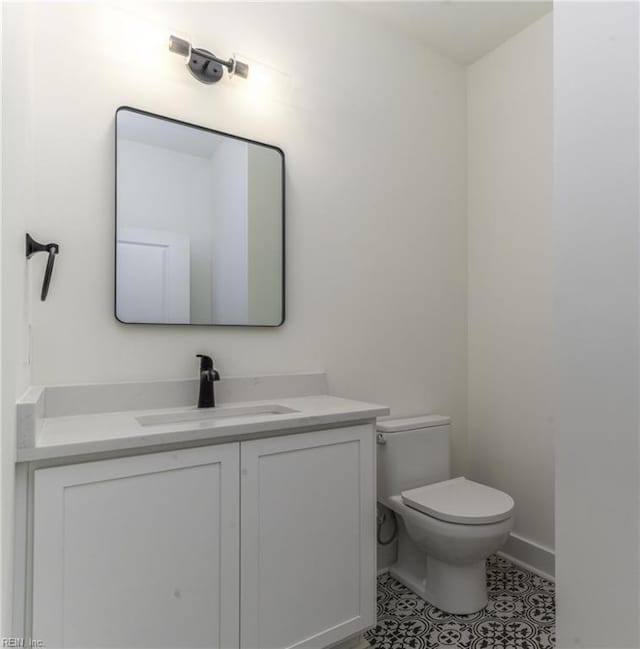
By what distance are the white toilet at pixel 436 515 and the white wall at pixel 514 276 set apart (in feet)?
1.20

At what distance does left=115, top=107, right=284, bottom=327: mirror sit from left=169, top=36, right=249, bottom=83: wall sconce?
21 cm

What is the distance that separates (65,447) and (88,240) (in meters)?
0.77

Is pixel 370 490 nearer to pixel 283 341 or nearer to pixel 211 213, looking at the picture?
pixel 283 341

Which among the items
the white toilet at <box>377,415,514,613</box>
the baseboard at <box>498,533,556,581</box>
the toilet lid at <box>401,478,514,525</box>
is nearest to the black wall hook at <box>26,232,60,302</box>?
the white toilet at <box>377,415,514,613</box>

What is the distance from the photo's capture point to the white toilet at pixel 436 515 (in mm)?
1770

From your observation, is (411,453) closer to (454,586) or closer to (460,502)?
(460,502)

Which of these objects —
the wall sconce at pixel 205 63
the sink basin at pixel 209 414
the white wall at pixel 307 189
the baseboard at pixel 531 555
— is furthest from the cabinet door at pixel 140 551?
the baseboard at pixel 531 555

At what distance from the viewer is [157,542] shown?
122cm

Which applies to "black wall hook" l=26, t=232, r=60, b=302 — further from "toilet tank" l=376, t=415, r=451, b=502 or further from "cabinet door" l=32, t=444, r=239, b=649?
"toilet tank" l=376, t=415, r=451, b=502

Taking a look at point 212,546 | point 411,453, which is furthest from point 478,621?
point 212,546

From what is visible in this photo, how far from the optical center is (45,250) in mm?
1347

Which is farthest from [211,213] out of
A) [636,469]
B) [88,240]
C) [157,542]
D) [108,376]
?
[636,469]

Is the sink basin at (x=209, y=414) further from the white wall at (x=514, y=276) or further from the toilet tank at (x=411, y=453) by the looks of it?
the white wall at (x=514, y=276)

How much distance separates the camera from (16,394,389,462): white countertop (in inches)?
43.8
